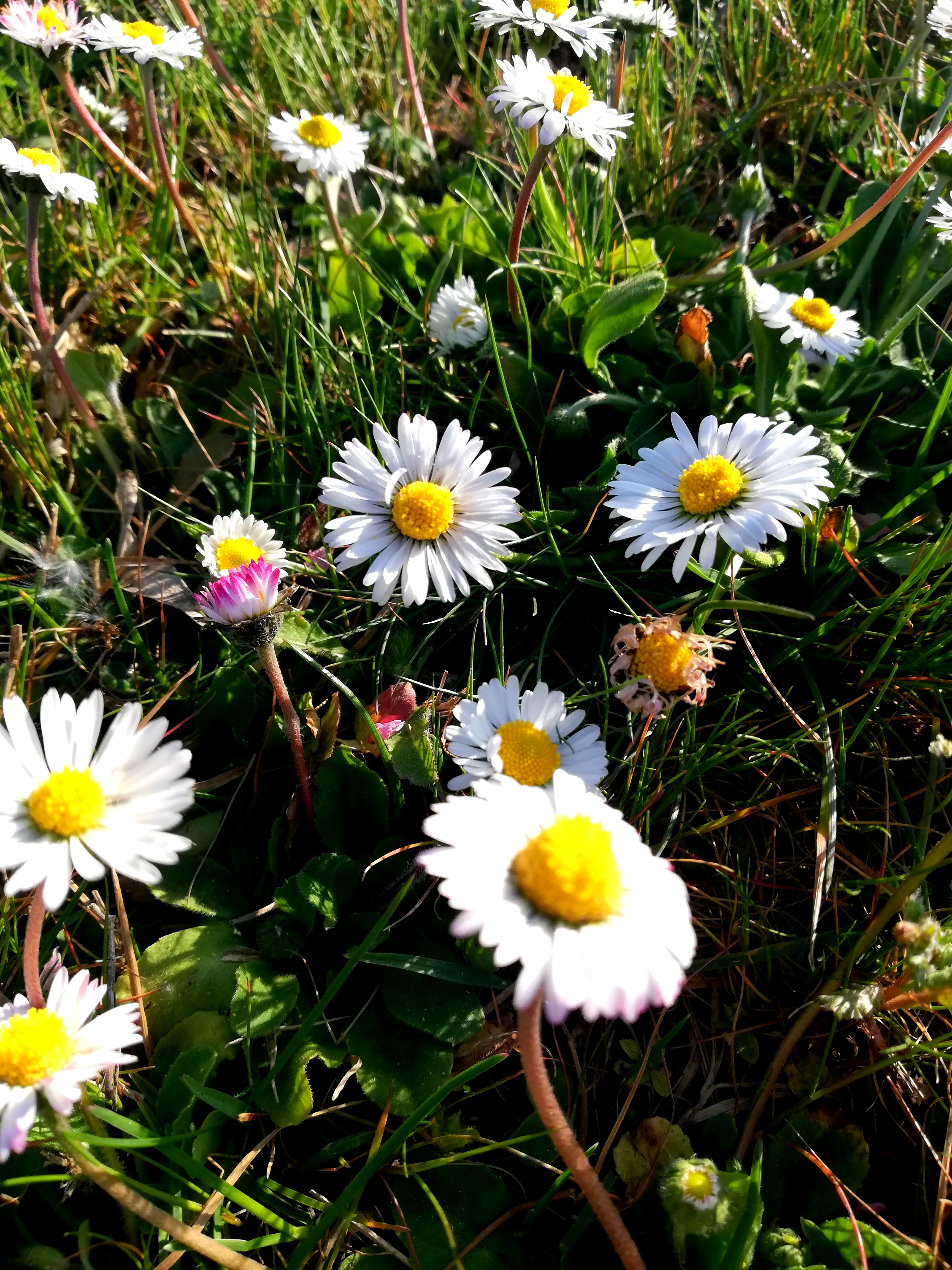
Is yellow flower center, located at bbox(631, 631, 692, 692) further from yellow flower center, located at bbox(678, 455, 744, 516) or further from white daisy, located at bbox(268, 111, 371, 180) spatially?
white daisy, located at bbox(268, 111, 371, 180)

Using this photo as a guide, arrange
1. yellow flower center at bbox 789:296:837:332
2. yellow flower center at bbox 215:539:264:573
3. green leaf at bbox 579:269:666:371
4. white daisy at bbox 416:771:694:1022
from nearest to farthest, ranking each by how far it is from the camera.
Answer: white daisy at bbox 416:771:694:1022, yellow flower center at bbox 215:539:264:573, green leaf at bbox 579:269:666:371, yellow flower center at bbox 789:296:837:332

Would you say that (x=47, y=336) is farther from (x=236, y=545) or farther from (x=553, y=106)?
(x=553, y=106)

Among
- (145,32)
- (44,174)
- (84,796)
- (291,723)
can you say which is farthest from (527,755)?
(145,32)

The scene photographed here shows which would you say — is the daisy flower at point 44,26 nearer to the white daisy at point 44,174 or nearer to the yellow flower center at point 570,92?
the white daisy at point 44,174

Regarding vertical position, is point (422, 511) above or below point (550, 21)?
below

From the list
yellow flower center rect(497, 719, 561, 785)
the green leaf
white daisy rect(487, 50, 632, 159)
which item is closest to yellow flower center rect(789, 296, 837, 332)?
the green leaf
